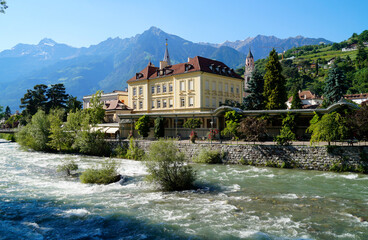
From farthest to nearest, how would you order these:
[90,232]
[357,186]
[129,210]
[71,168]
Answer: [71,168], [357,186], [129,210], [90,232]

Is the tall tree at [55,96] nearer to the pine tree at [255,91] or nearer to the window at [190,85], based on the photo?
the window at [190,85]

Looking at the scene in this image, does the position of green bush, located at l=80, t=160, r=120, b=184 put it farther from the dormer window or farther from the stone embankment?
the dormer window

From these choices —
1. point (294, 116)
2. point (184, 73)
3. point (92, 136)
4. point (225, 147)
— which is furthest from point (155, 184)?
point (184, 73)

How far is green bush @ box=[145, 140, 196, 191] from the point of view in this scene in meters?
16.3

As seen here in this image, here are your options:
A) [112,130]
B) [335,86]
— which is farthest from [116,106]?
[335,86]

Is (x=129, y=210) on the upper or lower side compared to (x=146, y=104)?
lower

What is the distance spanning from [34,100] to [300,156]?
232ft

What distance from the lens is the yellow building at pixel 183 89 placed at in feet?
148

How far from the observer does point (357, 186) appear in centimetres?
1703

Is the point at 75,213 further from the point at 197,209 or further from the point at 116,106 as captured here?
the point at 116,106

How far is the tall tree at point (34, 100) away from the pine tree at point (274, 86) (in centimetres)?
5798

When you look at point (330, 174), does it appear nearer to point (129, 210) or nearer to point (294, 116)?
point (294, 116)

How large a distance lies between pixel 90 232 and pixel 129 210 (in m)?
2.66

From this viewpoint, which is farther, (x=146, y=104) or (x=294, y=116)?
(x=146, y=104)
